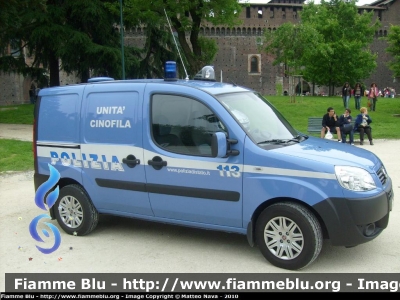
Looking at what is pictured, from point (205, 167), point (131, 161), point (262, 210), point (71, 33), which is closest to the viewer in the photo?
point (262, 210)

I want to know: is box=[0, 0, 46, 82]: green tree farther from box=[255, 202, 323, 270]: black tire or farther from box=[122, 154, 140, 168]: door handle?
box=[255, 202, 323, 270]: black tire

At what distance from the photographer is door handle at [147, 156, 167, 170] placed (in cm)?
571

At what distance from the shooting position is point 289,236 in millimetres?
5082

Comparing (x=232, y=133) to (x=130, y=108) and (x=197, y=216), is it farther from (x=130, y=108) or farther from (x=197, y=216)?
(x=130, y=108)

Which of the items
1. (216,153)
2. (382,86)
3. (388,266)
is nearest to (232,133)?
(216,153)

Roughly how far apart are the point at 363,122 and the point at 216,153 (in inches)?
515

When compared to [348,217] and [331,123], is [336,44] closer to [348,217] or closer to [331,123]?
[331,123]

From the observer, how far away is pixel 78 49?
26.3 metres

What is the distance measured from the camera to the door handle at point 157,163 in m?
5.71

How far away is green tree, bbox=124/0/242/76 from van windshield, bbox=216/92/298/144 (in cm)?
1916

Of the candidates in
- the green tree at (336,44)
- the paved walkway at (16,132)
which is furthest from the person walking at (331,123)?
the green tree at (336,44)

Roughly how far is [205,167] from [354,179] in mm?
1579

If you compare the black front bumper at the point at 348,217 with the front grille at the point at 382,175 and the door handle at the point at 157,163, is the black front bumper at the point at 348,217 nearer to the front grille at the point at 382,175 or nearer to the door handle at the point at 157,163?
the front grille at the point at 382,175

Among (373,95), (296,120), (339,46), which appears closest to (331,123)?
(296,120)
